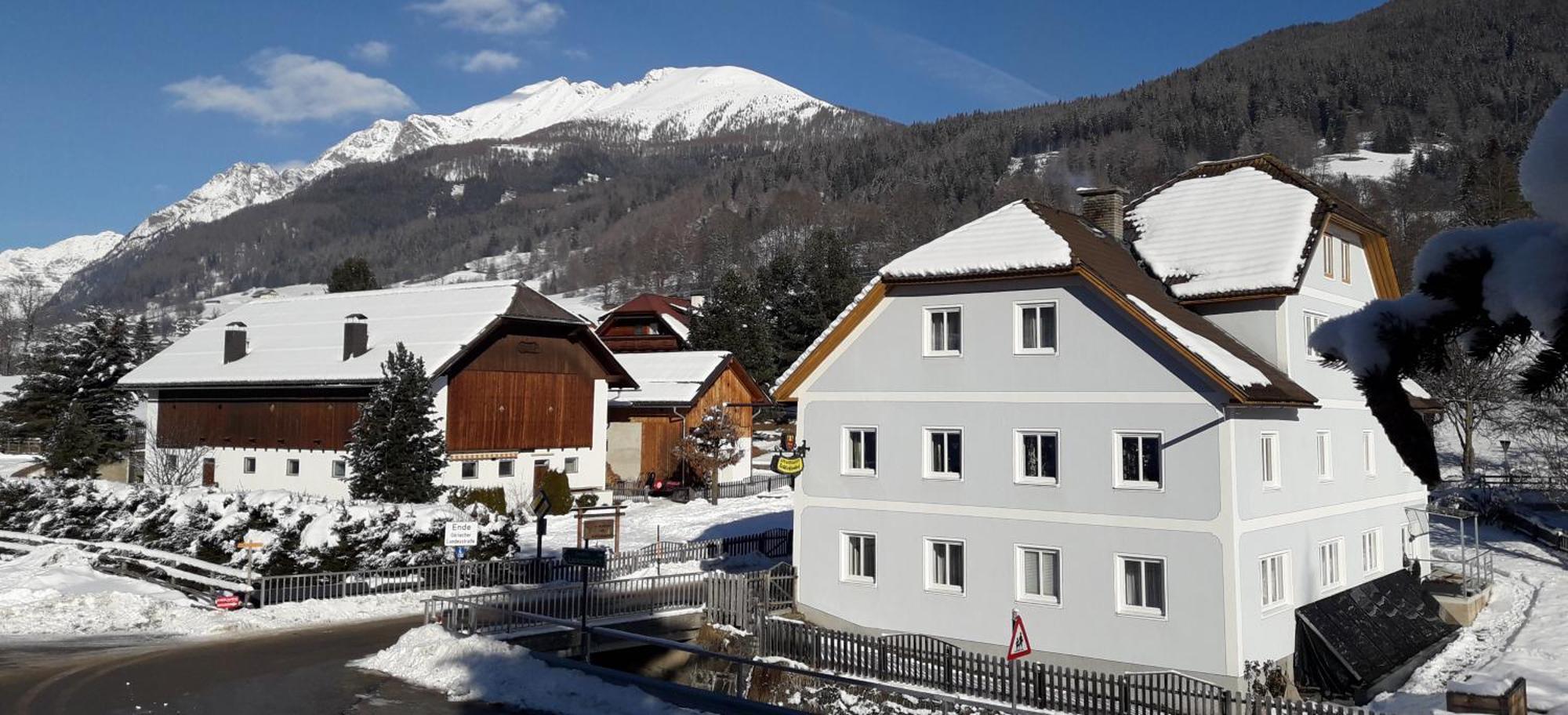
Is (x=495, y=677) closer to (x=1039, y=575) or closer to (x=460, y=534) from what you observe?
(x=460, y=534)

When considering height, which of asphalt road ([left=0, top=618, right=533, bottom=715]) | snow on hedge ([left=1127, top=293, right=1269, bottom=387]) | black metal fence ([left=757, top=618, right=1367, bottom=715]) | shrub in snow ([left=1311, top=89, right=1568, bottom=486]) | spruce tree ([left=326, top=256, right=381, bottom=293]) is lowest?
black metal fence ([left=757, top=618, right=1367, bottom=715])

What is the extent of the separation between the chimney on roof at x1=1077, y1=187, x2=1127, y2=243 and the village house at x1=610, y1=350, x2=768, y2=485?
2663 centimetres

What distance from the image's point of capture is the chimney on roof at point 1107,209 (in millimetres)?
31750

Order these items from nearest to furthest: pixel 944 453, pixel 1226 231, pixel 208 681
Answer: pixel 208 681 < pixel 944 453 < pixel 1226 231

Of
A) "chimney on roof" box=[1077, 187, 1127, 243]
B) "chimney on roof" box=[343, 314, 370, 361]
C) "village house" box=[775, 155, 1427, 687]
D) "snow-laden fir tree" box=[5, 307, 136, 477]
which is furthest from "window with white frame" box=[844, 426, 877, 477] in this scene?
"snow-laden fir tree" box=[5, 307, 136, 477]

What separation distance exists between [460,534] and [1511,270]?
28.4 meters

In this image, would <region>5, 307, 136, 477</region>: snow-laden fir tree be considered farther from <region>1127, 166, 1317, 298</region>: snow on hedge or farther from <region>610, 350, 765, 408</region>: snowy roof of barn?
<region>1127, 166, 1317, 298</region>: snow on hedge

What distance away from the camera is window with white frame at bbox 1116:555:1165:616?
966 inches

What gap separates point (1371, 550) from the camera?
31.0m

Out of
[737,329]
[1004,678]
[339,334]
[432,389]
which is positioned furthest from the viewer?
[737,329]

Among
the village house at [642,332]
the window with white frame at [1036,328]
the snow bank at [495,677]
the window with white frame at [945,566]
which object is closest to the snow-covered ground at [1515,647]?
the window with white frame at [945,566]

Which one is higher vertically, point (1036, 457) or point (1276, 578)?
point (1036, 457)

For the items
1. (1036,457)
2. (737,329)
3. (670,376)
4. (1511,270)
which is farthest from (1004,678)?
(737,329)

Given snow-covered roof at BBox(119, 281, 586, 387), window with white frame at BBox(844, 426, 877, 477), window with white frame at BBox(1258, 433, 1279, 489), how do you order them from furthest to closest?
snow-covered roof at BBox(119, 281, 586, 387), window with white frame at BBox(844, 426, 877, 477), window with white frame at BBox(1258, 433, 1279, 489)
